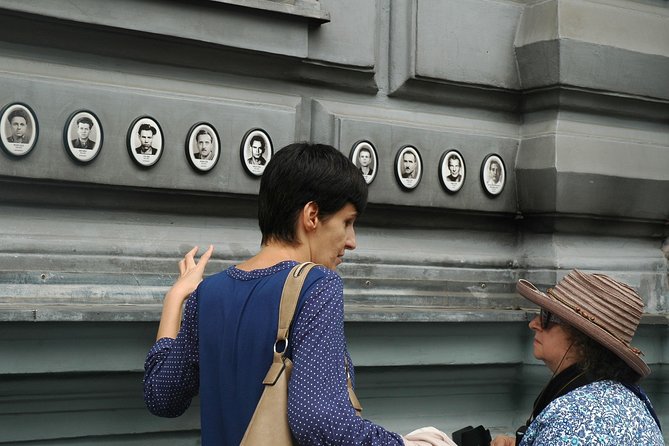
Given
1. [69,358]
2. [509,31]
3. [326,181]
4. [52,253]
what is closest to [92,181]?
[52,253]

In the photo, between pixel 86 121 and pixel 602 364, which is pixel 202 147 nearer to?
pixel 86 121

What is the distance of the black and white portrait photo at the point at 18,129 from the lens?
129 inches

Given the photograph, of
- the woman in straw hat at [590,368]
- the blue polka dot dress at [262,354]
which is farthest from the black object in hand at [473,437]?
the blue polka dot dress at [262,354]

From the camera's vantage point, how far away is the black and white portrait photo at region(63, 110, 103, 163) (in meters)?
3.40

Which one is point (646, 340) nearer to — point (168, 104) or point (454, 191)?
point (454, 191)

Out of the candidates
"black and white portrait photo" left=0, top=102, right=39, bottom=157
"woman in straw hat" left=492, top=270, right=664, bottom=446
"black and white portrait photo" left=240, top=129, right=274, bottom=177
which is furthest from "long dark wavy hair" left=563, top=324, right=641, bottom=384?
"black and white portrait photo" left=0, top=102, right=39, bottom=157

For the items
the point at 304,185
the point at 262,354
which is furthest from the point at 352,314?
the point at 262,354

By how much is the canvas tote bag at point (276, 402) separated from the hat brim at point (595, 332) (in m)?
0.95

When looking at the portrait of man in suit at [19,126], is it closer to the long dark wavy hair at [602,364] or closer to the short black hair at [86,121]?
the short black hair at [86,121]

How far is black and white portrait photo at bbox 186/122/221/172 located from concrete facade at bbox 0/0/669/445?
2 cm

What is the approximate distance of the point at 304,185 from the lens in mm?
2441

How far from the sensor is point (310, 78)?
405 cm

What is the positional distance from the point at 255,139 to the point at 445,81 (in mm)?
965

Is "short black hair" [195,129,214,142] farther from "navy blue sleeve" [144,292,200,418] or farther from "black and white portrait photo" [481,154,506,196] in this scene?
"black and white portrait photo" [481,154,506,196]
